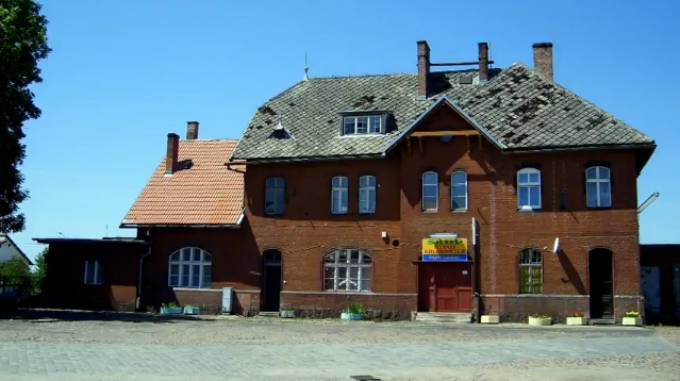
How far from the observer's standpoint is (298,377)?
1220cm

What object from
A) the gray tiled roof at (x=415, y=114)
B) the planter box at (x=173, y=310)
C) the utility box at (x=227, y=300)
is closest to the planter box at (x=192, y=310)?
the planter box at (x=173, y=310)

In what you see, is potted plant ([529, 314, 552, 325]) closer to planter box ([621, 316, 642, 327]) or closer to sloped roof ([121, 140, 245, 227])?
planter box ([621, 316, 642, 327])

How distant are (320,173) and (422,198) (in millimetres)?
4368

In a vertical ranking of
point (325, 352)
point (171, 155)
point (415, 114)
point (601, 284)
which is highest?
point (415, 114)

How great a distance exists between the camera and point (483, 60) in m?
30.1

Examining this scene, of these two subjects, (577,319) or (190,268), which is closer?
(577,319)

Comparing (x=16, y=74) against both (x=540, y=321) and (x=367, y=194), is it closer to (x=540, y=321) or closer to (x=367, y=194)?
(x=367, y=194)

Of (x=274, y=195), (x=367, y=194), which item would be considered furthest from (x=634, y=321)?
(x=274, y=195)

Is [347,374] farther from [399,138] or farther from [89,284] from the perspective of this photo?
[89,284]

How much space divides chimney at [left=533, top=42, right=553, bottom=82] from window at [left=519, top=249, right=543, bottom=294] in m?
7.86

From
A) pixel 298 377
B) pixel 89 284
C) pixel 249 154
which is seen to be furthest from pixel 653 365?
pixel 89 284

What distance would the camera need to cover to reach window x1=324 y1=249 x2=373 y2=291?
28.3 m

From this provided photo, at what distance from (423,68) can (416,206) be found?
646 cm

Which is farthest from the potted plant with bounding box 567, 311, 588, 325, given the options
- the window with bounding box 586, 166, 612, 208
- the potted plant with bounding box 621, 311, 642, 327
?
the window with bounding box 586, 166, 612, 208
